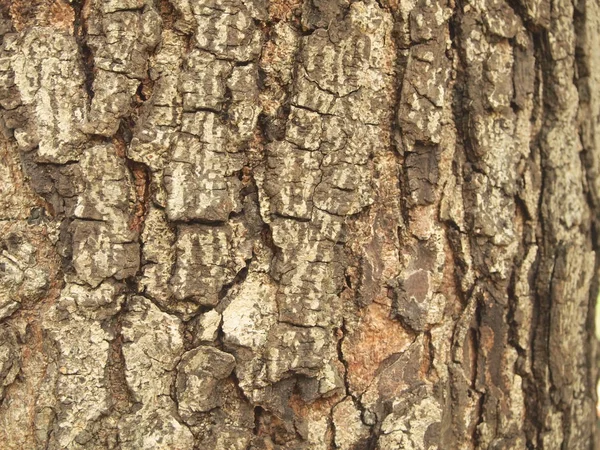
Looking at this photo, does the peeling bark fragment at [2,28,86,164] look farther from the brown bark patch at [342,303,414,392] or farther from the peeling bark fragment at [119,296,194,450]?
the brown bark patch at [342,303,414,392]

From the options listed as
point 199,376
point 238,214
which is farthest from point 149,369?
point 238,214

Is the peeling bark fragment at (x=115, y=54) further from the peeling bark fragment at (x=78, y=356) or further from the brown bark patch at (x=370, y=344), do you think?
the brown bark patch at (x=370, y=344)

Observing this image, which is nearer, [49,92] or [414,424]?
[49,92]

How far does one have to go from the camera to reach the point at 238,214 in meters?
1.24

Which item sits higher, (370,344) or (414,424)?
(370,344)

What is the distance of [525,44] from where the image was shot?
1.41m

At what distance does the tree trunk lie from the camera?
120cm

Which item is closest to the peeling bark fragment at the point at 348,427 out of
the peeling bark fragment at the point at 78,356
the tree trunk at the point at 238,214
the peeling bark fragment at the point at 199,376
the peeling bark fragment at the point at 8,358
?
the tree trunk at the point at 238,214

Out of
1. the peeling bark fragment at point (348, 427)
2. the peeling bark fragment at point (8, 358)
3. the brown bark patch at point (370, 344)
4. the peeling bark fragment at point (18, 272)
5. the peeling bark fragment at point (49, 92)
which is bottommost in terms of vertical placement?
the peeling bark fragment at point (348, 427)

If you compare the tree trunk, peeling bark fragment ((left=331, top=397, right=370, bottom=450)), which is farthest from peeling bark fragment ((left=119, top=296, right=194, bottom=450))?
peeling bark fragment ((left=331, top=397, right=370, bottom=450))

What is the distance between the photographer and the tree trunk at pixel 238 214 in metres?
1.20

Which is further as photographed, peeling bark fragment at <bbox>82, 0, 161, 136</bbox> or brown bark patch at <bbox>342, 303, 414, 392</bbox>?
brown bark patch at <bbox>342, 303, 414, 392</bbox>

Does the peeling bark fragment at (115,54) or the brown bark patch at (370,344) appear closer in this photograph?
the peeling bark fragment at (115,54)

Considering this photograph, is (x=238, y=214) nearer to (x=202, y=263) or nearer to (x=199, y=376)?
(x=202, y=263)
